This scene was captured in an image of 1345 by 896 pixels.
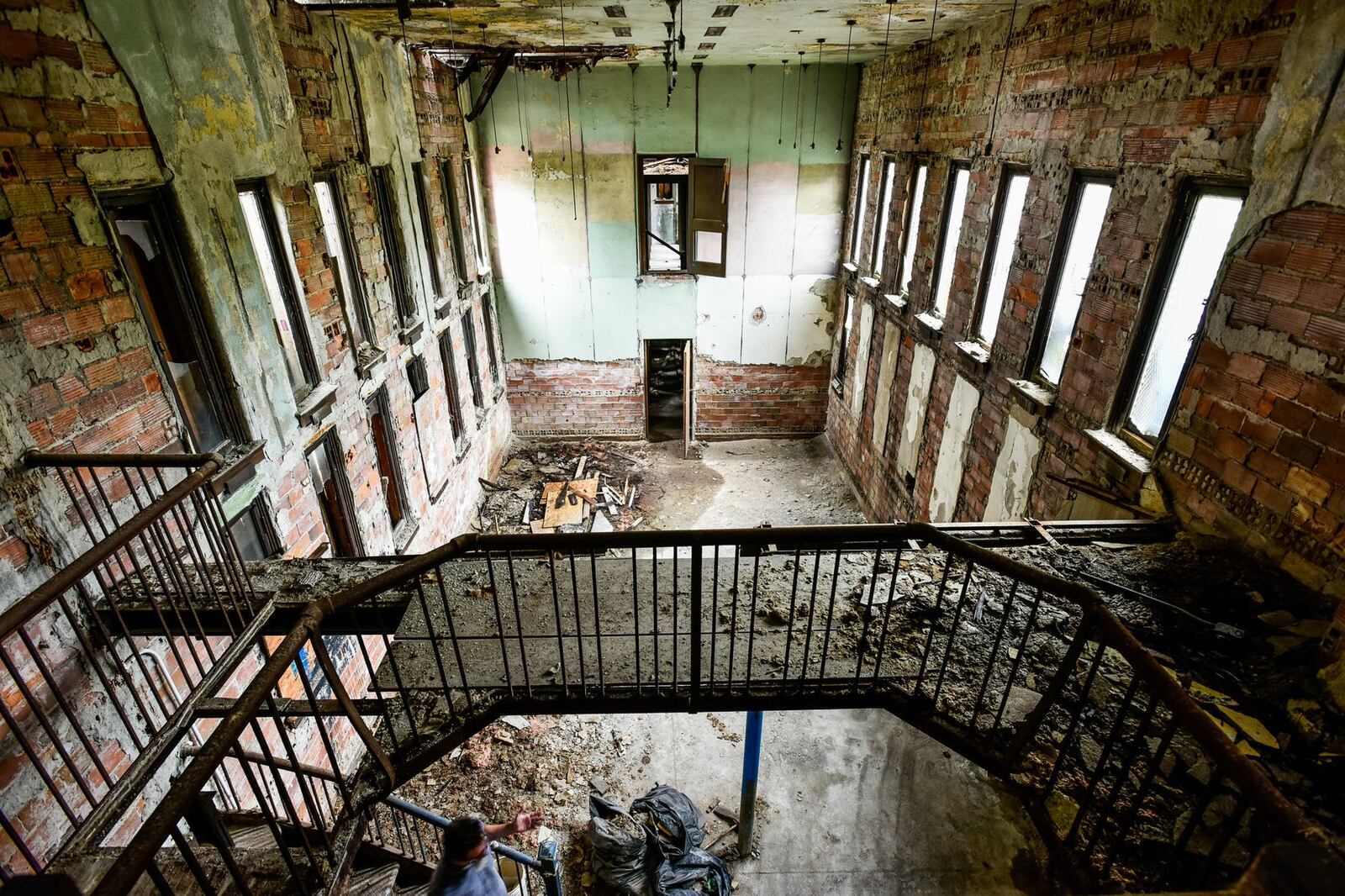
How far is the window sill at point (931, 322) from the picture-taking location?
6098mm

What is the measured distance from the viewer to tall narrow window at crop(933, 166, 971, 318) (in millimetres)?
5832

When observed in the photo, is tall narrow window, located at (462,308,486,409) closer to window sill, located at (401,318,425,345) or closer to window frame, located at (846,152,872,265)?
window sill, located at (401,318,425,345)

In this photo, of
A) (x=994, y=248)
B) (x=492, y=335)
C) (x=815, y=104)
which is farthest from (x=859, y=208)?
(x=492, y=335)

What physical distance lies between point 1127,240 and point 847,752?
13.4 ft

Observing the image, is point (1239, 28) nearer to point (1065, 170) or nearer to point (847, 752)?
point (1065, 170)

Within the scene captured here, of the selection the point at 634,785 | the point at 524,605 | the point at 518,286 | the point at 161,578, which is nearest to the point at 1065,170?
the point at 524,605

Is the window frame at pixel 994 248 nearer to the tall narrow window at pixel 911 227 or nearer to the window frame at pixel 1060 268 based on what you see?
the window frame at pixel 1060 268

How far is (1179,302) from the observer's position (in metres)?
3.38

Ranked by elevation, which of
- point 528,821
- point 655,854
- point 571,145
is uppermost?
point 571,145

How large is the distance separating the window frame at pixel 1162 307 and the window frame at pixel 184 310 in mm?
5430

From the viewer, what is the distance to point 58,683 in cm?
265

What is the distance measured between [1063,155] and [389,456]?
6113 millimetres

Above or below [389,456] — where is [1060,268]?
above

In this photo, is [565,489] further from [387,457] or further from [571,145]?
[571,145]
